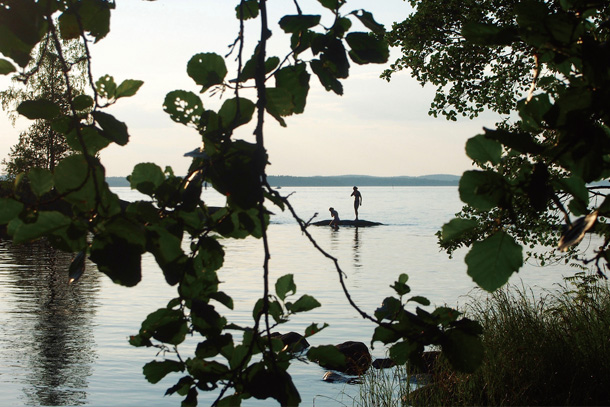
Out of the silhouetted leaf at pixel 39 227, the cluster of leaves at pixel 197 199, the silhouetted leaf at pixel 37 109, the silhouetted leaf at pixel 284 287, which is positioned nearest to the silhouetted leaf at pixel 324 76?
the cluster of leaves at pixel 197 199

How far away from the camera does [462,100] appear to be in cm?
1152

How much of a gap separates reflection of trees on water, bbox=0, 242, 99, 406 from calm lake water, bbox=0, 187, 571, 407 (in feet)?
0.07

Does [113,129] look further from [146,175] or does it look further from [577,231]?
[577,231]

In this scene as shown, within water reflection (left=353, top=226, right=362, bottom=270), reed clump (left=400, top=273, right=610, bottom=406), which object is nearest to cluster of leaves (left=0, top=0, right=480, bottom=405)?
reed clump (left=400, top=273, right=610, bottom=406)

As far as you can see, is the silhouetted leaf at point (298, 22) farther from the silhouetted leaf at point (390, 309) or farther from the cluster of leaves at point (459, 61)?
the cluster of leaves at point (459, 61)

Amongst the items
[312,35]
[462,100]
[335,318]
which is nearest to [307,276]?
[335,318]

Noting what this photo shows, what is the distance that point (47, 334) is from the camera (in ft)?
49.4

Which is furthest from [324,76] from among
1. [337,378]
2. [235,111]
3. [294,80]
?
[337,378]

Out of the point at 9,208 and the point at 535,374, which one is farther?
the point at 535,374

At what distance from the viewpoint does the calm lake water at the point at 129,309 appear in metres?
11.3

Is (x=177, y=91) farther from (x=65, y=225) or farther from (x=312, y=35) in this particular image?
(x=65, y=225)

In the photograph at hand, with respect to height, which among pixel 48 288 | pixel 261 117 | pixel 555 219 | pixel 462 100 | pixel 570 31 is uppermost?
pixel 462 100

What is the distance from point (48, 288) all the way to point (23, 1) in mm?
21307

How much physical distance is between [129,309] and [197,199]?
17.1 m
